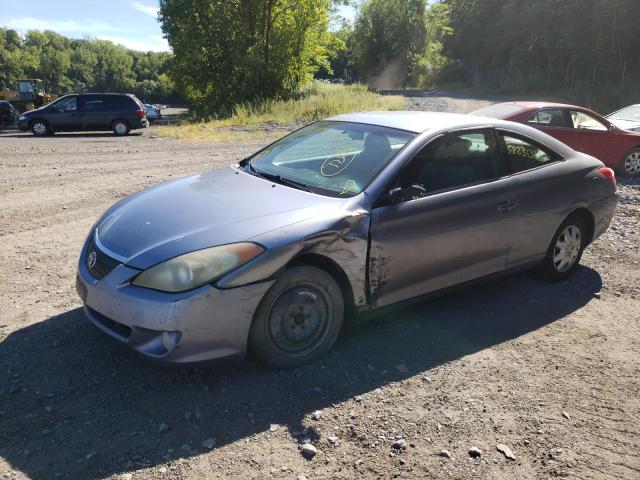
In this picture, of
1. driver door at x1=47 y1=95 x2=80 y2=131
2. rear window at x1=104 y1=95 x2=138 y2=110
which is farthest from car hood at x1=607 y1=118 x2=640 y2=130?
driver door at x1=47 y1=95 x2=80 y2=131

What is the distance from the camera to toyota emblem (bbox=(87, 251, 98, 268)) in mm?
3654

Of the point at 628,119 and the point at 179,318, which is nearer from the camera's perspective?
the point at 179,318

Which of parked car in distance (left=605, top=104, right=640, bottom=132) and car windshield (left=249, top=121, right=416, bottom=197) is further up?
parked car in distance (left=605, top=104, right=640, bottom=132)

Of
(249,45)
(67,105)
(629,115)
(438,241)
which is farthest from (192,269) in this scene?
(249,45)

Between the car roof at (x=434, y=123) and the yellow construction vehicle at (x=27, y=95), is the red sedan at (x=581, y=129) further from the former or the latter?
the yellow construction vehicle at (x=27, y=95)

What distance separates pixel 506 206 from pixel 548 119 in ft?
22.3

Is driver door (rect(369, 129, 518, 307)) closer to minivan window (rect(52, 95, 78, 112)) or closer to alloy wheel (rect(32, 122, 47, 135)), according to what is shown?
minivan window (rect(52, 95, 78, 112))

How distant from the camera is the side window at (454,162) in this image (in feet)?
13.8

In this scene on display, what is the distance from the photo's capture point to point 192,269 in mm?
3254

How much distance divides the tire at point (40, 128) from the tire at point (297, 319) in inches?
863

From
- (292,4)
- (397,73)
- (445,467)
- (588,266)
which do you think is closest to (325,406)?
(445,467)

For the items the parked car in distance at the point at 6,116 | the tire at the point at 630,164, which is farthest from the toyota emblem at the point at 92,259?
the parked car in distance at the point at 6,116

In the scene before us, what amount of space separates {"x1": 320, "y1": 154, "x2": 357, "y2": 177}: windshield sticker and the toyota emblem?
171 cm

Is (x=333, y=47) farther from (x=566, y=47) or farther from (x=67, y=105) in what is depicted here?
(x=67, y=105)
